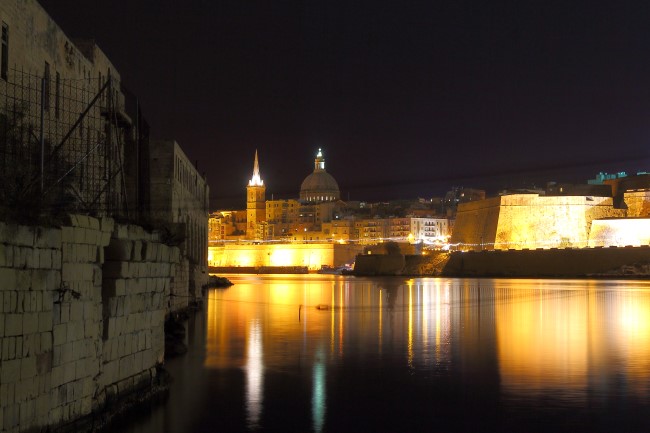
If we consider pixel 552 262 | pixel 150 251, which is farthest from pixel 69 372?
pixel 552 262

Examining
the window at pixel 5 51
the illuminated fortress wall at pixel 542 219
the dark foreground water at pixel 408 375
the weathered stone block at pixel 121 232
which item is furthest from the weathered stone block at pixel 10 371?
the illuminated fortress wall at pixel 542 219

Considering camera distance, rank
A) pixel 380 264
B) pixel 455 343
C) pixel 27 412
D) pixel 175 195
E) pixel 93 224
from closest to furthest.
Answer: pixel 27 412, pixel 93 224, pixel 455 343, pixel 175 195, pixel 380 264

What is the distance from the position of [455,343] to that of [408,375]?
4070mm

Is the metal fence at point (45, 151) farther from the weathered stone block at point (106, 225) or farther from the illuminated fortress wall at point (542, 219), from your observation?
the illuminated fortress wall at point (542, 219)

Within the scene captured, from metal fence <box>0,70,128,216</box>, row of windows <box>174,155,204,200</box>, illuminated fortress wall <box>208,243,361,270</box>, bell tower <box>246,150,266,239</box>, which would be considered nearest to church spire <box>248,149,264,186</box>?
bell tower <box>246,150,266,239</box>

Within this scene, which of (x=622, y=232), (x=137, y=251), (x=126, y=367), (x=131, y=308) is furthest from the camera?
(x=622, y=232)

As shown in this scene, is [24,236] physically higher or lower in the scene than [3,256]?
higher

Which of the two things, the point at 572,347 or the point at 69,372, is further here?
the point at 572,347

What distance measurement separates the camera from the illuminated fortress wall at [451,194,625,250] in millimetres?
56812

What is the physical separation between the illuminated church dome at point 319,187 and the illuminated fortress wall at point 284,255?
61.4 ft

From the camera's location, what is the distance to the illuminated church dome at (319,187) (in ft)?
356

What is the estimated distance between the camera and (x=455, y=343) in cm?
1478

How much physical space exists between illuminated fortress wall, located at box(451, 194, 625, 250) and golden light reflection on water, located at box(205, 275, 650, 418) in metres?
31.7

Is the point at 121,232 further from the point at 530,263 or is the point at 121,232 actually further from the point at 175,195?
the point at 530,263
